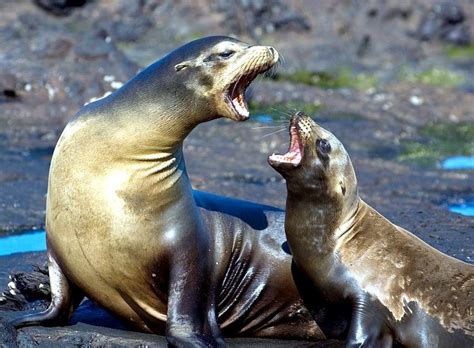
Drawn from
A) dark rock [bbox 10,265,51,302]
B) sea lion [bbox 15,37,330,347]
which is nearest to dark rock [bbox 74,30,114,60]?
dark rock [bbox 10,265,51,302]

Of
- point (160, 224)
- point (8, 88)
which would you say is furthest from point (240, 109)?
point (8, 88)

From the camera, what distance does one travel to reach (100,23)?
20.6m

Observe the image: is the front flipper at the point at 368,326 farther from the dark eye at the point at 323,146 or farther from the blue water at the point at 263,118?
the blue water at the point at 263,118

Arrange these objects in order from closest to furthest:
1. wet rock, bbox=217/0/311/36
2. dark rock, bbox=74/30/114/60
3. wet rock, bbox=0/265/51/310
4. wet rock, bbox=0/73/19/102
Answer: wet rock, bbox=0/265/51/310
wet rock, bbox=0/73/19/102
dark rock, bbox=74/30/114/60
wet rock, bbox=217/0/311/36

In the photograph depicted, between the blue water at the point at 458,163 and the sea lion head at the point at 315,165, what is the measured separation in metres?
6.45

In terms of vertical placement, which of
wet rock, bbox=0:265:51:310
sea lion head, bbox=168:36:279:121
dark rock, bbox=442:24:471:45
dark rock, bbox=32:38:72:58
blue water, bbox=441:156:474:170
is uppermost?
sea lion head, bbox=168:36:279:121

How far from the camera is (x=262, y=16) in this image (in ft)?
70.6

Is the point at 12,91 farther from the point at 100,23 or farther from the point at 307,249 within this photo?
the point at 307,249

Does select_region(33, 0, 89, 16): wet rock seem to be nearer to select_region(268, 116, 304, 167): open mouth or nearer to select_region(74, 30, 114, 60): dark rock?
select_region(74, 30, 114, 60): dark rock

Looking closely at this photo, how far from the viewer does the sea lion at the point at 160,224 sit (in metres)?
6.63

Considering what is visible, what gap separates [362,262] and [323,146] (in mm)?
830

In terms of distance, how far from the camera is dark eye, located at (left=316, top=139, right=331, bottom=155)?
288 inches

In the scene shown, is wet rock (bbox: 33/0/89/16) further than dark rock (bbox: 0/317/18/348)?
Yes

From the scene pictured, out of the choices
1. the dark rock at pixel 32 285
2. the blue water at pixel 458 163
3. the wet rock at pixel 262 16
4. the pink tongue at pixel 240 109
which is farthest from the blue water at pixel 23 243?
the wet rock at pixel 262 16
